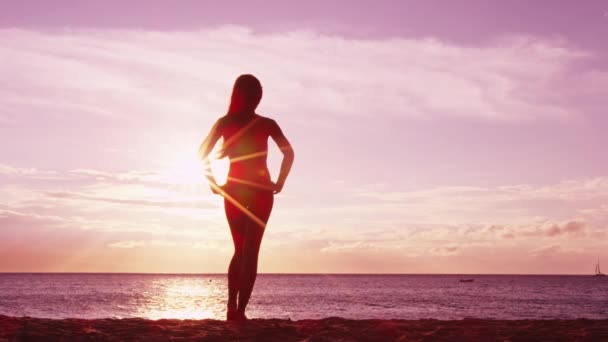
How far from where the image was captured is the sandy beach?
6441 millimetres

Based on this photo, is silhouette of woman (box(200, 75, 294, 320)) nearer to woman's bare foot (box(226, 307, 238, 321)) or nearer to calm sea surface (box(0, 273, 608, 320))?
woman's bare foot (box(226, 307, 238, 321))

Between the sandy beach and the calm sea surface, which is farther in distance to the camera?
the calm sea surface

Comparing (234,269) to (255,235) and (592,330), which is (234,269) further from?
(592,330)

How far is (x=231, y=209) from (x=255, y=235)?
402 millimetres

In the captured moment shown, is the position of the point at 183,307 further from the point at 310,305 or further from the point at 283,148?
the point at 283,148

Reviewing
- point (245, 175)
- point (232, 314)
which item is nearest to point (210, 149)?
point (245, 175)

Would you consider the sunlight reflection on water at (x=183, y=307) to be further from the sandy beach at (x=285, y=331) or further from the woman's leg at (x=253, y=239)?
the sandy beach at (x=285, y=331)

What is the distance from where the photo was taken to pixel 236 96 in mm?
7469

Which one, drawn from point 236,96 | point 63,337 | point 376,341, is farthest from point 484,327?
point 63,337

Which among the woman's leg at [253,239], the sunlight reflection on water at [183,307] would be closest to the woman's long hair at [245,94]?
the woman's leg at [253,239]

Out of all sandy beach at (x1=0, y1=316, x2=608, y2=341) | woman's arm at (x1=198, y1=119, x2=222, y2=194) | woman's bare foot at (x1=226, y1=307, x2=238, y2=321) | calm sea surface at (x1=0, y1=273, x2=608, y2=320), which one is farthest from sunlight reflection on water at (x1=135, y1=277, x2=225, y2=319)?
woman's arm at (x1=198, y1=119, x2=222, y2=194)

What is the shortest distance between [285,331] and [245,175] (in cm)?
174

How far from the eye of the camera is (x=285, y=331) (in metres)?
6.84

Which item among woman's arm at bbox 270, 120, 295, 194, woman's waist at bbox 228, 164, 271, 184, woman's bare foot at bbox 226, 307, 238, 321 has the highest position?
woman's arm at bbox 270, 120, 295, 194
